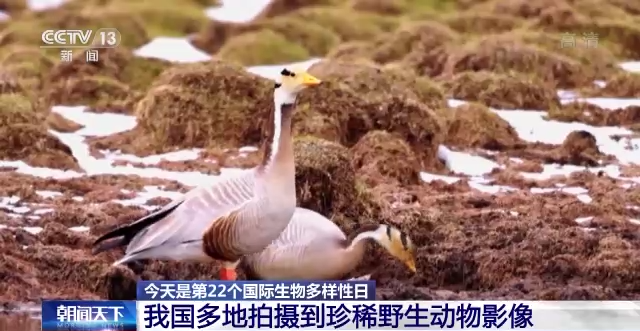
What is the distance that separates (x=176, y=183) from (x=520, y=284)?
45.7 inches

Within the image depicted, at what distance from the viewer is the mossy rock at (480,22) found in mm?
2779

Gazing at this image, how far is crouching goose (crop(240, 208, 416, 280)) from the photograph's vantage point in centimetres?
273

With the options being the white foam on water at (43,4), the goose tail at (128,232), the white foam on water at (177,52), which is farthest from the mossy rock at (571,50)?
the white foam on water at (43,4)

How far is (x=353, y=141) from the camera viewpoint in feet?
9.14

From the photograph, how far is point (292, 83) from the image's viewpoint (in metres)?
2.72

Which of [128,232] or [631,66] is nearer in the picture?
[128,232]

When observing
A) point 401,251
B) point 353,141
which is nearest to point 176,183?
point 353,141

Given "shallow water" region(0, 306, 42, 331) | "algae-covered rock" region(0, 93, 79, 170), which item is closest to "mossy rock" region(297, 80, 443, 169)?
"algae-covered rock" region(0, 93, 79, 170)

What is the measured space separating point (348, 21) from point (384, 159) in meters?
0.47

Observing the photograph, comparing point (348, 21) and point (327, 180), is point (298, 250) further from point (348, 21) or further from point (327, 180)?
point (348, 21)

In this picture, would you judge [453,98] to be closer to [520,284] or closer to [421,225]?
[421,225]

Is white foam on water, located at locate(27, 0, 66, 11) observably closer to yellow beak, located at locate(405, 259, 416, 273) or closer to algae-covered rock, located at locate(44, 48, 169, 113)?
algae-covered rock, located at locate(44, 48, 169, 113)

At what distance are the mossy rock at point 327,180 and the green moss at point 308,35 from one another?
299 millimetres

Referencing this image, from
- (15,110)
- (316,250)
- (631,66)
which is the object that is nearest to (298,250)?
(316,250)
